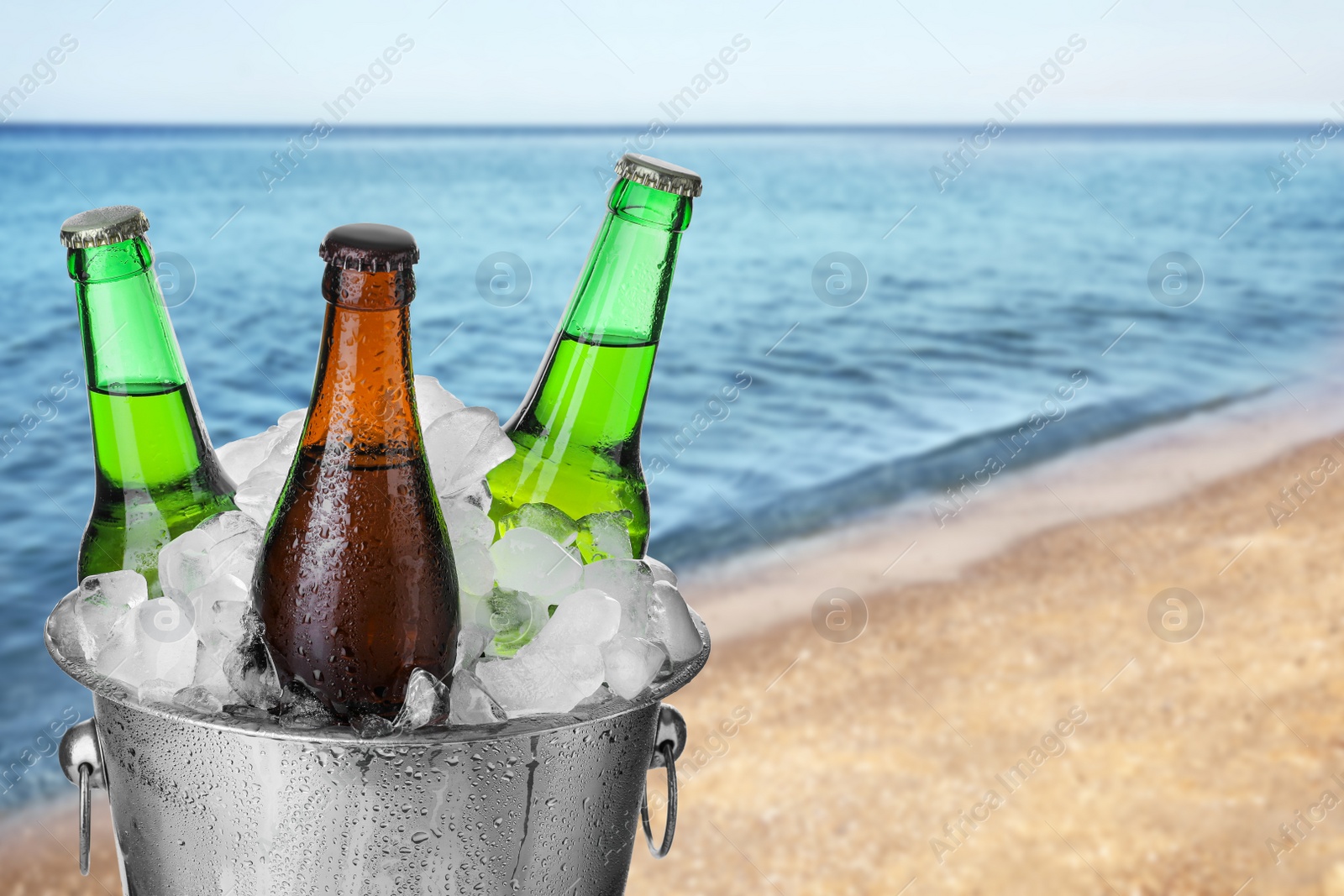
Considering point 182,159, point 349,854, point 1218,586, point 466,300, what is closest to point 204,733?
point 349,854

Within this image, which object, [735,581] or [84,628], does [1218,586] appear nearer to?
[735,581]

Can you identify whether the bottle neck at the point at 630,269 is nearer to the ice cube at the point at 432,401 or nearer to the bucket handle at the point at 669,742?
the ice cube at the point at 432,401

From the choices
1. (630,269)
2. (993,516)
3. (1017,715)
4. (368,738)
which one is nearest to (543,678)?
(368,738)

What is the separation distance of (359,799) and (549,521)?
1.15ft

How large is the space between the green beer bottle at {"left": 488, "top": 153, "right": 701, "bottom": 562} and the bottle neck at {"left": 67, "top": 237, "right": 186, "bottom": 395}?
0.40 metres

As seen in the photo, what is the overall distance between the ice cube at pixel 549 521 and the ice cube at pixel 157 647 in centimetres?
36

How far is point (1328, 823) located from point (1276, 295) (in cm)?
1213

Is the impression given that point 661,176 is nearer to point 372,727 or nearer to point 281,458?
point 281,458

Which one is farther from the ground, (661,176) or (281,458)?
(661,176)

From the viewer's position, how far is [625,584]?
121cm

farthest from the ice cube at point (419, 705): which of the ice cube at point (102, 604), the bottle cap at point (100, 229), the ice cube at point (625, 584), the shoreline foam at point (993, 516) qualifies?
the shoreline foam at point (993, 516)

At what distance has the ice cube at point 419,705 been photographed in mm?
1052

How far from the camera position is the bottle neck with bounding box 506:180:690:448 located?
129 cm

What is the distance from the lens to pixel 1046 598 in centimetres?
562
